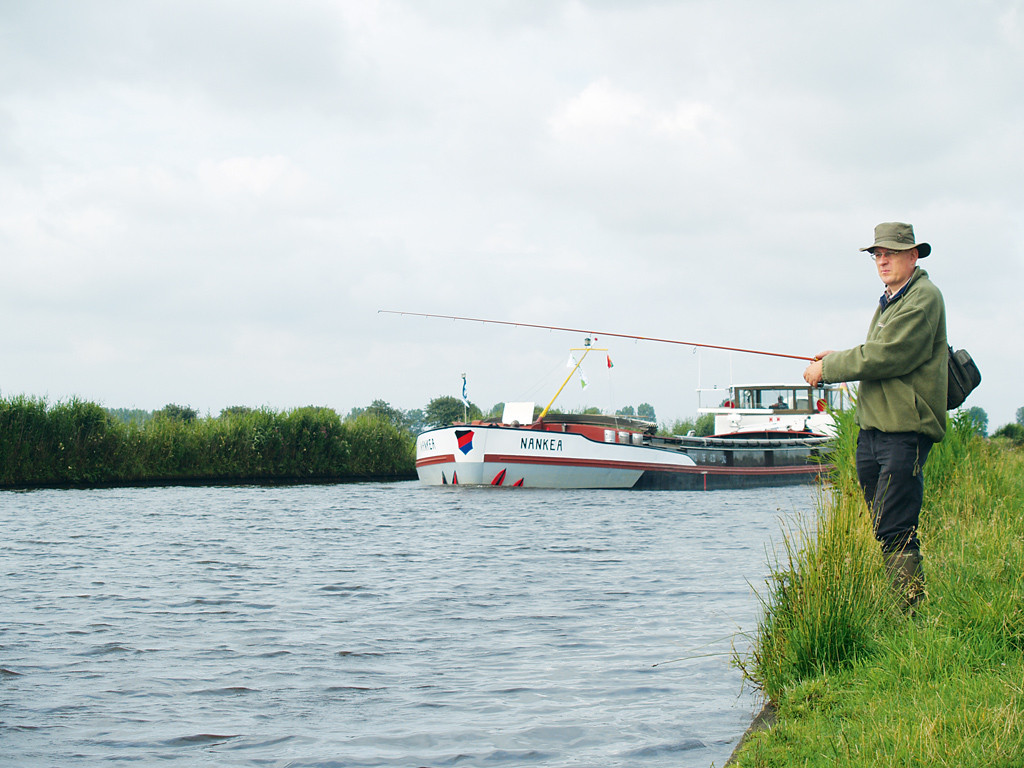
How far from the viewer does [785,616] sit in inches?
198

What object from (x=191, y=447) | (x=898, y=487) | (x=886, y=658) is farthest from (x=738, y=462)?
(x=886, y=658)

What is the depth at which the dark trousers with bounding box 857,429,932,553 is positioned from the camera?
515 cm

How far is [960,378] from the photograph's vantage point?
5.43m

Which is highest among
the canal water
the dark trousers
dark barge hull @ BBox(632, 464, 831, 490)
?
the dark trousers

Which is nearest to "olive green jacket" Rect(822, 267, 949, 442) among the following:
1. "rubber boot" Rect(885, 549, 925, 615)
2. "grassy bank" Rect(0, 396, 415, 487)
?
"rubber boot" Rect(885, 549, 925, 615)

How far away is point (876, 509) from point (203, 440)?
30.0 meters

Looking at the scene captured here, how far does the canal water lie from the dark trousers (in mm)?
1077

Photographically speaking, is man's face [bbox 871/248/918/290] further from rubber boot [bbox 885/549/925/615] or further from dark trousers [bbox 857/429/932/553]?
rubber boot [bbox 885/549/925/615]

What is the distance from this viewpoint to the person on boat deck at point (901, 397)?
5094 millimetres

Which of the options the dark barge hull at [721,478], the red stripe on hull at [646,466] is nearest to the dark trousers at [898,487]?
the red stripe on hull at [646,466]

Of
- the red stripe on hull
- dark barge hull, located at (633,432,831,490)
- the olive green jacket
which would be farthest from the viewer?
dark barge hull, located at (633,432,831,490)

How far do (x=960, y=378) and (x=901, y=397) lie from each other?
531mm

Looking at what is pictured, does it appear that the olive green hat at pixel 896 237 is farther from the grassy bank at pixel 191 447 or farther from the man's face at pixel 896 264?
the grassy bank at pixel 191 447

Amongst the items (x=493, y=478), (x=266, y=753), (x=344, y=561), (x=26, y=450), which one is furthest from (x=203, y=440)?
(x=266, y=753)
